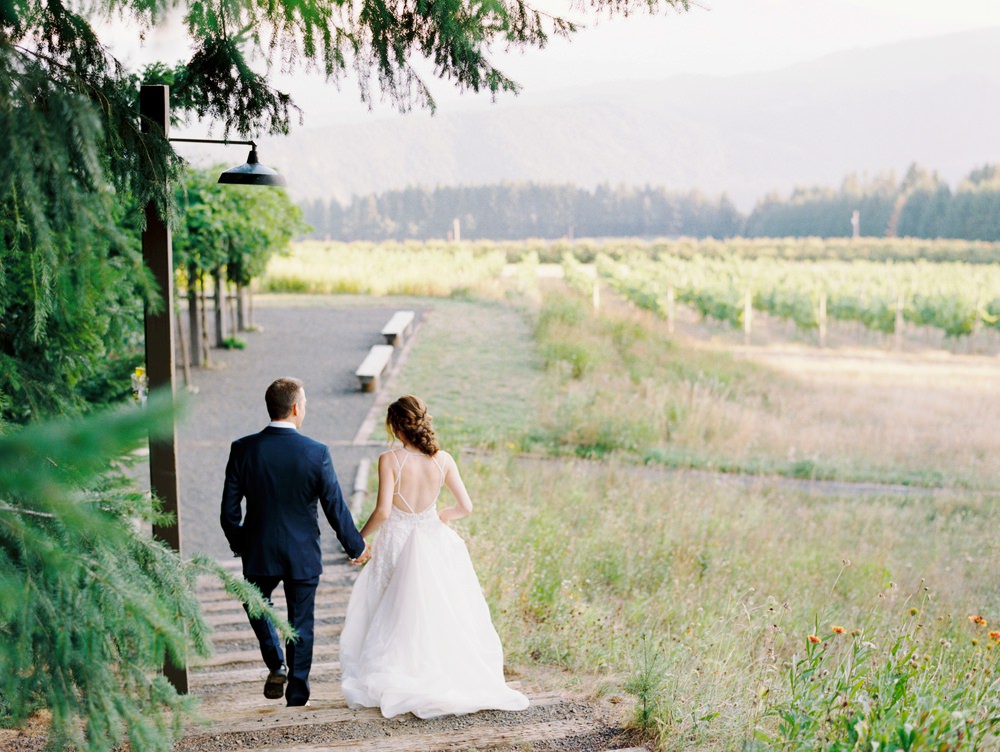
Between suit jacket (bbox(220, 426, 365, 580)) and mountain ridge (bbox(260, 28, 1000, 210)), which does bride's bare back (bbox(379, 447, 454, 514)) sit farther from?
mountain ridge (bbox(260, 28, 1000, 210))

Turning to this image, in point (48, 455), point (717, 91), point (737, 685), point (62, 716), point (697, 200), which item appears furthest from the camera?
point (717, 91)

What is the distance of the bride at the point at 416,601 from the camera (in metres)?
4.37

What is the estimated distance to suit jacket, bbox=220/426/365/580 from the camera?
416 cm

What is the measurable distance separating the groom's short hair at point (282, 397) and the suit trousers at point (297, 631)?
2.29ft

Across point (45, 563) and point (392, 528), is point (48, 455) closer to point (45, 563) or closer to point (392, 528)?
point (45, 563)

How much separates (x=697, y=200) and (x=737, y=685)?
99.0 meters

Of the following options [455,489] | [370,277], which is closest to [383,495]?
[455,489]

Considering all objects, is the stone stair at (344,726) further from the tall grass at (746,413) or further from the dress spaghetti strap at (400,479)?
the tall grass at (746,413)

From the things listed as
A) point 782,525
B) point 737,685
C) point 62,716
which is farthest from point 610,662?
point 782,525

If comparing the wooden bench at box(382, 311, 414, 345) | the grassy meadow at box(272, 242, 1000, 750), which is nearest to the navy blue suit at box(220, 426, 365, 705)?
the grassy meadow at box(272, 242, 1000, 750)

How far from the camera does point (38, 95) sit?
7.25ft

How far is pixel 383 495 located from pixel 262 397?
11533mm

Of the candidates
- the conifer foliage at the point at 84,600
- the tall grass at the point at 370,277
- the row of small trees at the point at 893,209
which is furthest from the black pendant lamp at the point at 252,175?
the row of small trees at the point at 893,209

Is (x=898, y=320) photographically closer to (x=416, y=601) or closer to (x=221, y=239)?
(x=221, y=239)
